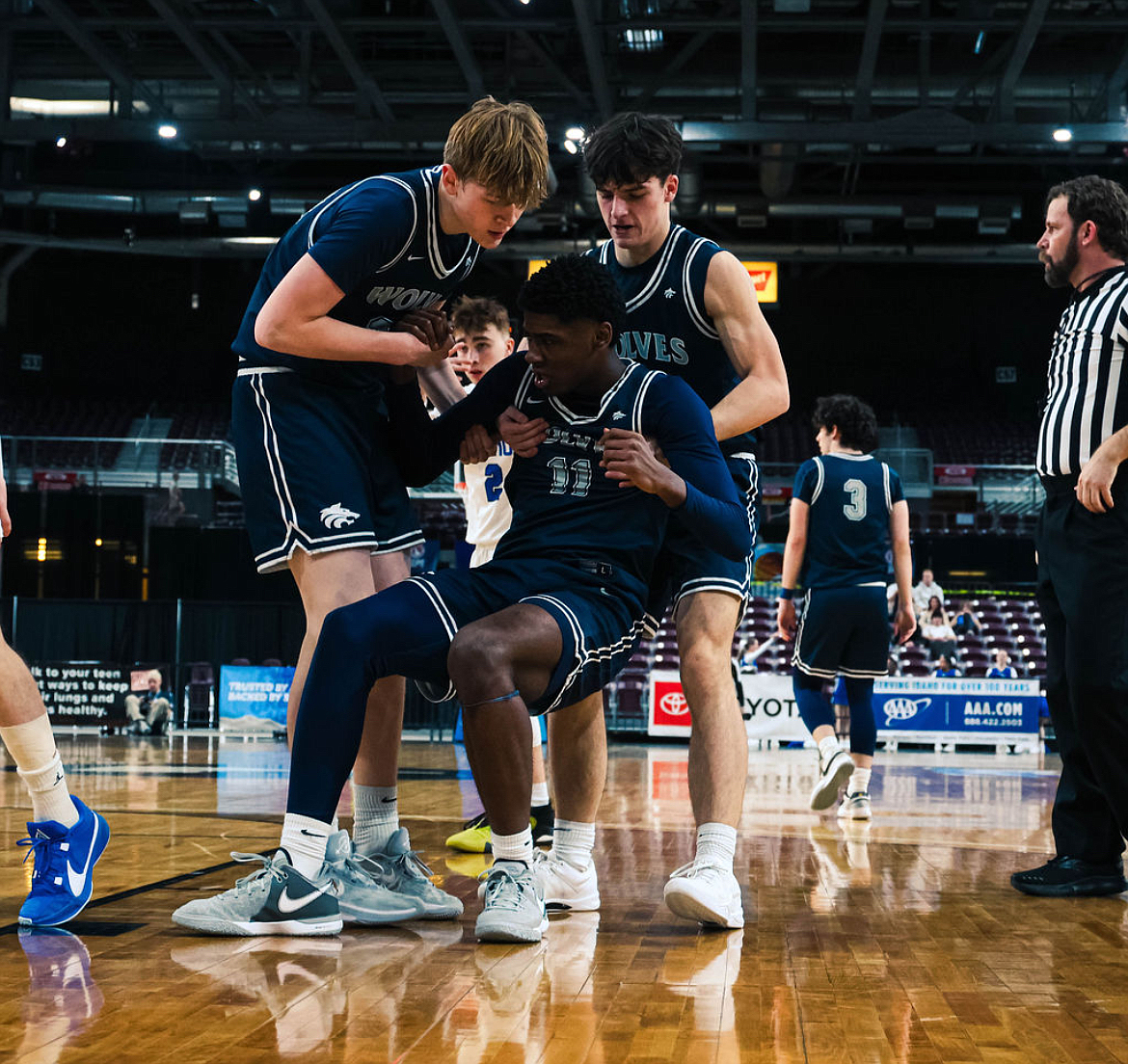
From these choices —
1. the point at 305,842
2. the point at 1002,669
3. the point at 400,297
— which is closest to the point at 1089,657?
the point at 400,297

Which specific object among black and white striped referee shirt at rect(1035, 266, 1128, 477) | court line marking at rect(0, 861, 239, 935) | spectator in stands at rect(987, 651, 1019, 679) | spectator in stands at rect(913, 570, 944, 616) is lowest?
spectator in stands at rect(987, 651, 1019, 679)

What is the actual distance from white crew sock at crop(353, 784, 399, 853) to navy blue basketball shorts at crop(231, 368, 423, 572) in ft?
1.77

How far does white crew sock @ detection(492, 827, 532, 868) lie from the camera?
250cm

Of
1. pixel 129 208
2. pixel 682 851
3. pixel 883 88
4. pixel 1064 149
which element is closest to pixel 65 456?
pixel 129 208

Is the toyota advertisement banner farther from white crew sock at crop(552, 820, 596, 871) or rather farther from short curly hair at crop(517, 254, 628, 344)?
short curly hair at crop(517, 254, 628, 344)

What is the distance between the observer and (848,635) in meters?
6.07

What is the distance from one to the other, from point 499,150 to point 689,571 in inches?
40.5

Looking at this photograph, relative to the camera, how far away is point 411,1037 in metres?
1.74

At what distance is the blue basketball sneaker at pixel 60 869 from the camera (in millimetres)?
2619

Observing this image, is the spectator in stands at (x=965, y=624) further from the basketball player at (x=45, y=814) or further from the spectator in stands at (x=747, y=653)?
the basketball player at (x=45, y=814)

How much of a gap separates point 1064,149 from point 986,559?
5458mm

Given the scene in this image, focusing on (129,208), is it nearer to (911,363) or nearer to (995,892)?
(911,363)

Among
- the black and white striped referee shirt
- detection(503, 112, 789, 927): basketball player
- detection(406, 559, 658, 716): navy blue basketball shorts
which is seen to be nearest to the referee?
the black and white striped referee shirt

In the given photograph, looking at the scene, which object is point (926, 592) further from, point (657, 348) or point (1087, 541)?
point (657, 348)
